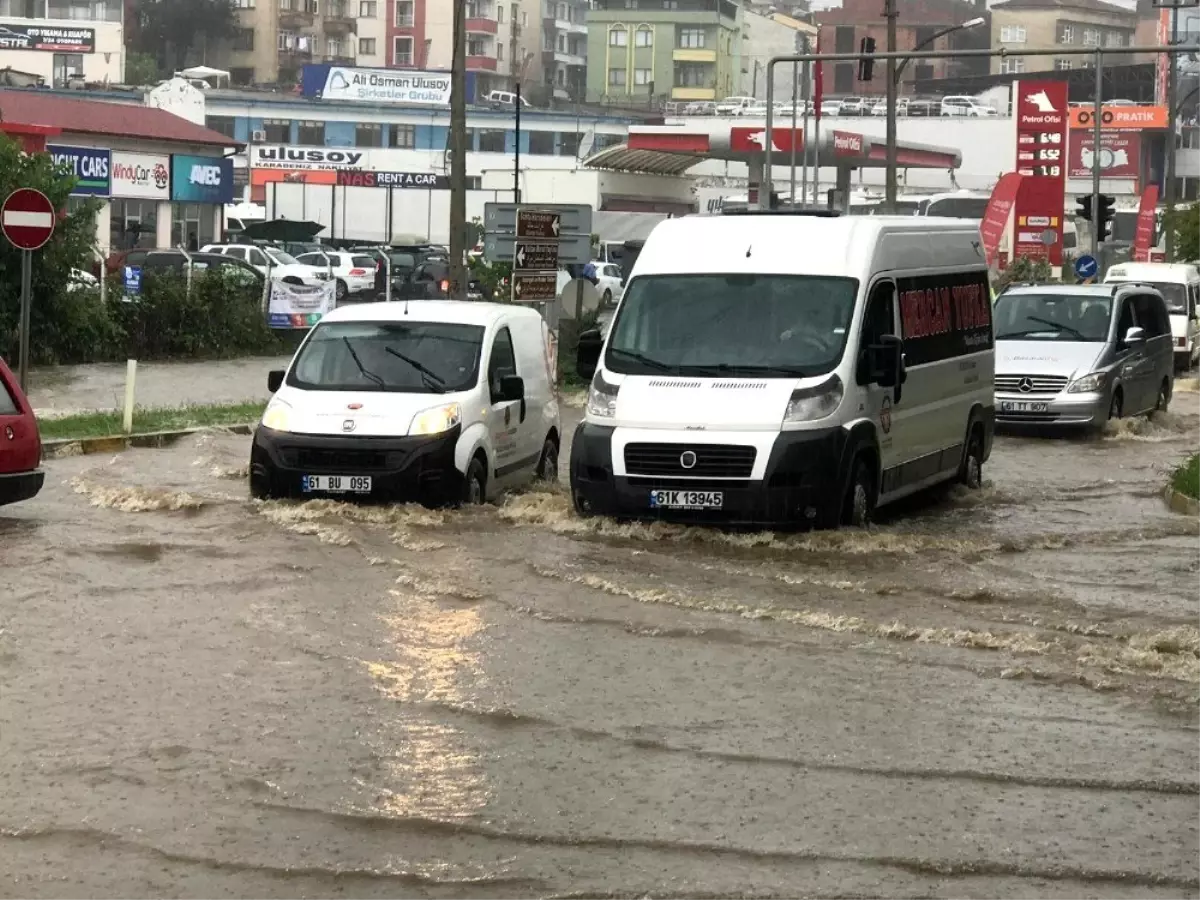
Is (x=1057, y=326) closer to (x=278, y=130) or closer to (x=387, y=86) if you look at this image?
(x=387, y=86)

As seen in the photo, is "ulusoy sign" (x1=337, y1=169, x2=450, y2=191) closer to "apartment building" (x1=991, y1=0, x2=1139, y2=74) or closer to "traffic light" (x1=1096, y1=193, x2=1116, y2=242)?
"traffic light" (x1=1096, y1=193, x2=1116, y2=242)

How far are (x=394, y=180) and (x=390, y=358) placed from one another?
203ft

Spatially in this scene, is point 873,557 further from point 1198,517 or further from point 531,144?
point 531,144

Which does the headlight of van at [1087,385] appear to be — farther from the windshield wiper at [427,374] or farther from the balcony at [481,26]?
the balcony at [481,26]

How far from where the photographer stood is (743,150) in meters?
62.1

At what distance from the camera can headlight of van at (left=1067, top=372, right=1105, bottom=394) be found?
24.5 m

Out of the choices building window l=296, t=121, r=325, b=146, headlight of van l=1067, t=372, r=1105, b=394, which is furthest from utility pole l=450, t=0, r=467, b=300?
building window l=296, t=121, r=325, b=146

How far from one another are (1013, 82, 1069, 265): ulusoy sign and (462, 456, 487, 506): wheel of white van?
135ft

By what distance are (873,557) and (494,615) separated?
11.4 feet

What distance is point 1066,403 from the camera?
80.2 feet

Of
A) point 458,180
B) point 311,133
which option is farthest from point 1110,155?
point 458,180

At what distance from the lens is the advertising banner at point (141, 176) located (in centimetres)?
5456

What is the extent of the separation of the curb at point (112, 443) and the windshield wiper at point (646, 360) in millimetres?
7088

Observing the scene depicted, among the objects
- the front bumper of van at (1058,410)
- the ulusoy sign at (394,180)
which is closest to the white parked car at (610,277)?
the ulusoy sign at (394,180)
